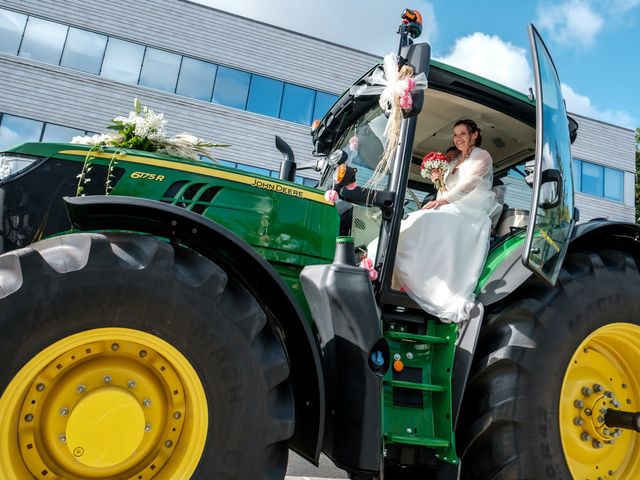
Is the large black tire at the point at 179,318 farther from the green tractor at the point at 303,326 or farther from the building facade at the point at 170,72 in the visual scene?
the building facade at the point at 170,72

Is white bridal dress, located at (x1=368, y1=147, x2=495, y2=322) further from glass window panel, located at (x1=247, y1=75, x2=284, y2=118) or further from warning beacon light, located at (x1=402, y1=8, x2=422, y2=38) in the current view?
glass window panel, located at (x1=247, y1=75, x2=284, y2=118)

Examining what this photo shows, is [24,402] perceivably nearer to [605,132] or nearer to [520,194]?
[520,194]

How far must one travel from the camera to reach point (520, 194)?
12.4ft

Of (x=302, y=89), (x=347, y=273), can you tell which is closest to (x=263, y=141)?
(x=302, y=89)

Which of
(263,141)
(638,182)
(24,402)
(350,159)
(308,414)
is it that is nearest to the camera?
(24,402)

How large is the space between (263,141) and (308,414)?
49.9 feet

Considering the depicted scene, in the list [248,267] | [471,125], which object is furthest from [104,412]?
[471,125]

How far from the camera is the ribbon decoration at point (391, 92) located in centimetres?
275

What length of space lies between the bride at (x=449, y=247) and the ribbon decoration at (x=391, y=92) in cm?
43

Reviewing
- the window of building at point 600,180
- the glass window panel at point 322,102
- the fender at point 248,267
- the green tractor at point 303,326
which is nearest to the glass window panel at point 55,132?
the glass window panel at point 322,102

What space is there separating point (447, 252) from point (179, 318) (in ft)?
5.82

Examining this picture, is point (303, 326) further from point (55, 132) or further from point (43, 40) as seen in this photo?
point (43, 40)

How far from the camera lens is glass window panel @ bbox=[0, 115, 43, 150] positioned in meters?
14.5

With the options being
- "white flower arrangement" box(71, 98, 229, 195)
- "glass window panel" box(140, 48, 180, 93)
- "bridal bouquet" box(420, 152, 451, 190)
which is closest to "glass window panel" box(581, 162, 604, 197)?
"glass window panel" box(140, 48, 180, 93)
